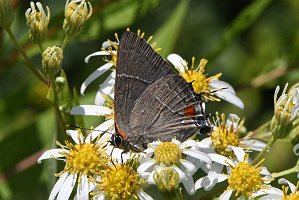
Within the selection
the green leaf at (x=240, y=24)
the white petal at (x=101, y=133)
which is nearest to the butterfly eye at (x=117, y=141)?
the white petal at (x=101, y=133)

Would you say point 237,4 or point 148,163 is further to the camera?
point 237,4

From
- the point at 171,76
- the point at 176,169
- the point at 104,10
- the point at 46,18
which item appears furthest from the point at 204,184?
the point at 104,10

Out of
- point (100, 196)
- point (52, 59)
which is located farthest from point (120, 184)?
point (52, 59)

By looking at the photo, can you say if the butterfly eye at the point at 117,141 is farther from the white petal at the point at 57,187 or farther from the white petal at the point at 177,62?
the white petal at the point at 177,62

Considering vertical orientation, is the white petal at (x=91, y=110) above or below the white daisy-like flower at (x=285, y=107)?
above

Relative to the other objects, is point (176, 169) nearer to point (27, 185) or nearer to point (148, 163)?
point (148, 163)
